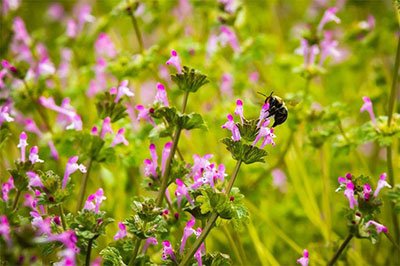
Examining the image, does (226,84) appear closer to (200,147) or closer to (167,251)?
(200,147)

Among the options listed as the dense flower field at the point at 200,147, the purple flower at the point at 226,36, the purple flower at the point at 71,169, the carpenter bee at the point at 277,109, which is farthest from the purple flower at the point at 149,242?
the purple flower at the point at 226,36

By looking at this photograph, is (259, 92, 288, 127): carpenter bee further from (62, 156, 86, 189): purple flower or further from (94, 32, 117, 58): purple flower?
(94, 32, 117, 58): purple flower

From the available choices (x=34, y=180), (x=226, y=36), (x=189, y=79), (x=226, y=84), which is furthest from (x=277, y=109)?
(x=226, y=84)

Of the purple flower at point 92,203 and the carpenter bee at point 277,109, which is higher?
the carpenter bee at point 277,109

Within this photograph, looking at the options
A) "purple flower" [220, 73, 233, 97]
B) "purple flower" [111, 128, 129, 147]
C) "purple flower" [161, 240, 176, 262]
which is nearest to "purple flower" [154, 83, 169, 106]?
"purple flower" [111, 128, 129, 147]

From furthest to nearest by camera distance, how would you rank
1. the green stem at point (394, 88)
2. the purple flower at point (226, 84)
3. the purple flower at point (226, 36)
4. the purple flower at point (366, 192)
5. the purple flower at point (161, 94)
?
the purple flower at point (226, 84) → the purple flower at point (226, 36) → the green stem at point (394, 88) → the purple flower at point (161, 94) → the purple flower at point (366, 192)

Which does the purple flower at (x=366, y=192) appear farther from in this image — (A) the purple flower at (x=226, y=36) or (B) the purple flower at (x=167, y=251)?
(A) the purple flower at (x=226, y=36)

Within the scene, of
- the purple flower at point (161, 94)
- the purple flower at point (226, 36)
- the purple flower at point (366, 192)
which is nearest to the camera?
the purple flower at point (366, 192)

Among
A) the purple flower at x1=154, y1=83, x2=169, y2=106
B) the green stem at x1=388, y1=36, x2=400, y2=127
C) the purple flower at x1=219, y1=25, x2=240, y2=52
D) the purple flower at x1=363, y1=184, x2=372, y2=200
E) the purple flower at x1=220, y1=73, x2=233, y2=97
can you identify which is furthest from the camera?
the purple flower at x1=220, y1=73, x2=233, y2=97

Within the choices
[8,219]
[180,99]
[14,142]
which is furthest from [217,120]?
[8,219]
